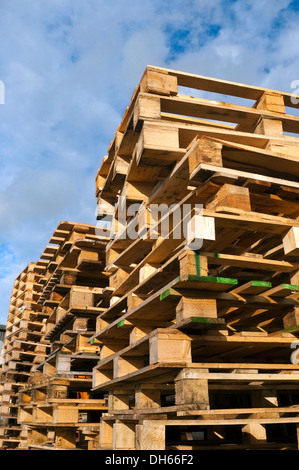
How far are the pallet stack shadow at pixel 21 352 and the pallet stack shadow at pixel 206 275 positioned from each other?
482 cm

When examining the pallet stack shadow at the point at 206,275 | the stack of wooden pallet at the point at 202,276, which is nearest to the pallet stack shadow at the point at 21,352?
the stack of wooden pallet at the point at 202,276

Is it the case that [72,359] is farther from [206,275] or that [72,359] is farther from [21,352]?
[21,352]

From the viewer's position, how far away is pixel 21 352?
9.12 metres

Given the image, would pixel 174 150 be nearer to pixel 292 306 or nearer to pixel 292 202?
pixel 292 202

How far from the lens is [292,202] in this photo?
337 centimetres

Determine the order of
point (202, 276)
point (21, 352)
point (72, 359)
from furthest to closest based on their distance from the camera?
point (21, 352) → point (72, 359) → point (202, 276)

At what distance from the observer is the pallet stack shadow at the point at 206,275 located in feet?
8.89

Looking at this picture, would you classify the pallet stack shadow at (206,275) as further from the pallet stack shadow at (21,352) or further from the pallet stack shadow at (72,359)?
the pallet stack shadow at (21,352)

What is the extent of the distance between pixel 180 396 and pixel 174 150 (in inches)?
72.0

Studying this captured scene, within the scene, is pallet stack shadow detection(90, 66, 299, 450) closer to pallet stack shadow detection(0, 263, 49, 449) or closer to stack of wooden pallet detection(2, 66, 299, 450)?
stack of wooden pallet detection(2, 66, 299, 450)

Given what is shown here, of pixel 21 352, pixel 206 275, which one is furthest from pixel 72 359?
pixel 21 352

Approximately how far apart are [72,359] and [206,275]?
3486 mm

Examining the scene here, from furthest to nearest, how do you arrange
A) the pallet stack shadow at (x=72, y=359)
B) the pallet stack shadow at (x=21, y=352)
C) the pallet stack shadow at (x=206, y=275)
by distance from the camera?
the pallet stack shadow at (x=21, y=352) → the pallet stack shadow at (x=72, y=359) → the pallet stack shadow at (x=206, y=275)

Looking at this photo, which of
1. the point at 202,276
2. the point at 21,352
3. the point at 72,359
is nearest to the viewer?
the point at 202,276
